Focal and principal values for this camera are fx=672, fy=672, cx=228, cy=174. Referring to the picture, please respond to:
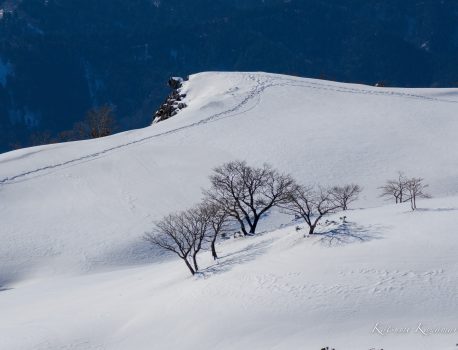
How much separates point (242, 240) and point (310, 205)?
174 inches

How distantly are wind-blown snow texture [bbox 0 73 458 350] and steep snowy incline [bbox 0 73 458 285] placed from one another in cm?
14

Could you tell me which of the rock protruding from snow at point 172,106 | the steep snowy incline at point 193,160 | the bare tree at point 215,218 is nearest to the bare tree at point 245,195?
the bare tree at point 215,218

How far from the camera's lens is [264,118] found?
57.6 metres

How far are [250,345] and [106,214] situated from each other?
22200 mm

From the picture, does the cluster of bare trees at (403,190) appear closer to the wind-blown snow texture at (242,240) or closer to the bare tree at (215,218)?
the wind-blown snow texture at (242,240)

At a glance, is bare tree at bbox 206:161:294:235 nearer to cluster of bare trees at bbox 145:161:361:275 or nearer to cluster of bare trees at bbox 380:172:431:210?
cluster of bare trees at bbox 145:161:361:275

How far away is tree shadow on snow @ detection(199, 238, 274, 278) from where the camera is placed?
90.6 ft

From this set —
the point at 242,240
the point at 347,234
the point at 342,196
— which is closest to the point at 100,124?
the point at 342,196

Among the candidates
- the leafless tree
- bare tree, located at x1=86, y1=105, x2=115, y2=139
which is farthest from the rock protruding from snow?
the leafless tree

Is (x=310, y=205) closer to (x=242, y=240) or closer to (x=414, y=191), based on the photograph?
(x=242, y=240)

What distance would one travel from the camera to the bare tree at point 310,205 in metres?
29.1

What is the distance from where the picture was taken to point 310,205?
34.7 metres

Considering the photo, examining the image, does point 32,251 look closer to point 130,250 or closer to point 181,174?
point 130,250

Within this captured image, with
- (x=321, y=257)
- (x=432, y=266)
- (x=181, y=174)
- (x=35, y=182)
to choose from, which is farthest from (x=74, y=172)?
(x=432, y=266)
